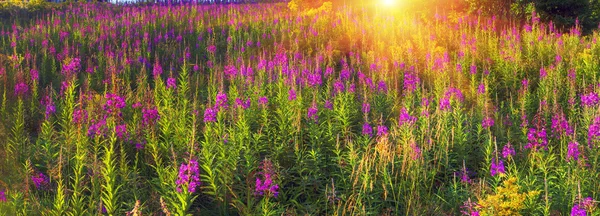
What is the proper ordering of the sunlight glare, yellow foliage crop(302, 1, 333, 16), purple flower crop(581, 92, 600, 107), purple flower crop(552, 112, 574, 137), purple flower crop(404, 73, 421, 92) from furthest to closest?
1. the sunlight glare
2. yellow foliage crop(302, 1, 333, 16)
3. purple flower crop(404, 73, 421, 92)
4. purple flower crop(581, 92, 600, 107)
5. purple flower crop(552, 112, 574, 137)

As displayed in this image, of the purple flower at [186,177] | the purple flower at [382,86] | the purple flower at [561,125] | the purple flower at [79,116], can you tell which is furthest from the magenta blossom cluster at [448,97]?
the purple flower at [79,116]

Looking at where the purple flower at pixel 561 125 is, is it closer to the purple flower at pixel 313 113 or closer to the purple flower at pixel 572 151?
the purple flower at pixel 572 151

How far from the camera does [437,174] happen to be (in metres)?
5.07

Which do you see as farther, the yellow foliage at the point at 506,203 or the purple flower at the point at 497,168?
the purple flower at the point at 497,168

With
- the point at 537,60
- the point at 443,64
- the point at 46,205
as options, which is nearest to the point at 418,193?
the point at 46,205

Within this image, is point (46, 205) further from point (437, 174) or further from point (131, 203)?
point (437, 174)

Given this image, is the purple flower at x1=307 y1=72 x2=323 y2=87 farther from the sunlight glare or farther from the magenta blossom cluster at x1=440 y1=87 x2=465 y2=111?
the sunlight glare

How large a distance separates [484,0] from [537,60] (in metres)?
4.75

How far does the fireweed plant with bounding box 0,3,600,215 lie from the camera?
407cm

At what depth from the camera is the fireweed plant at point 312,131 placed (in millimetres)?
4066

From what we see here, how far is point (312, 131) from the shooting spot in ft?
16.7

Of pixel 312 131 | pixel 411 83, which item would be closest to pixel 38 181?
pixel 312 131

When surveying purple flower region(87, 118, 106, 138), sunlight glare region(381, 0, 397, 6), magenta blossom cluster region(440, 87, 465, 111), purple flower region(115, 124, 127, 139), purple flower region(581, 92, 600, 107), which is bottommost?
purple flower region(115, 124, 127, 139)

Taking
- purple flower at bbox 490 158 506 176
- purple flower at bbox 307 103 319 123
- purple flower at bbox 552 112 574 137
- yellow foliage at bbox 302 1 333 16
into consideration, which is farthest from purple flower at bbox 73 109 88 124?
yellow foliage at bbox 302 1 333 16
